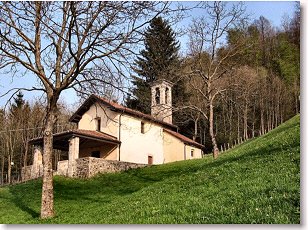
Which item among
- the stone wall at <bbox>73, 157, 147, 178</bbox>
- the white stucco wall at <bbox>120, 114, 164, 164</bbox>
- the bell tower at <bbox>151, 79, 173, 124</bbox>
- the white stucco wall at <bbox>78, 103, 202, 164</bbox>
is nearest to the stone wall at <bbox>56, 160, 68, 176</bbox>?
the stone wall at <bbox>73, 157, 147, 178</bbox>

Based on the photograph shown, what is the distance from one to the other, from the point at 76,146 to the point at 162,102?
6455 millimetres

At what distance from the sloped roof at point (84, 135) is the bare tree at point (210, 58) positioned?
5.97 metres

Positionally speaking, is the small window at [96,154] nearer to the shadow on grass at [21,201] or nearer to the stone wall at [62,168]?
the stone wall at [62,168]

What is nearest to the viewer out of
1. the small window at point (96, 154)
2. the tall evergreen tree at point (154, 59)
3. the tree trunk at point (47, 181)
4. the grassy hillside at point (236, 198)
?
the grassy hillside at point (236, 198)

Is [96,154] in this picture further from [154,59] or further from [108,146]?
[154,59]

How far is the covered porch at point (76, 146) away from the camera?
14860 mm

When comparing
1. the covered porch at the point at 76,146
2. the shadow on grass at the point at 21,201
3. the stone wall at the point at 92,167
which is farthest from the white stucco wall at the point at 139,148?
the shadow on grass at the point at 21,201

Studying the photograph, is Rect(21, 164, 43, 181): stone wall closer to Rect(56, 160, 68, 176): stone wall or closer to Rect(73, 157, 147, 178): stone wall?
Rect(56, 160, 68, 176): stone wall

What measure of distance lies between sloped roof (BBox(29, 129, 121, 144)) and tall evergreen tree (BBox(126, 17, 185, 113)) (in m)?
7.91

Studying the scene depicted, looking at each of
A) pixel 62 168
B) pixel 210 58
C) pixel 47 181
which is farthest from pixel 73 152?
pixel 47 181

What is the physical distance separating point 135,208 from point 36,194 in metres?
6.36

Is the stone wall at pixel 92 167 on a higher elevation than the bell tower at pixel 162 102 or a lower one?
lower

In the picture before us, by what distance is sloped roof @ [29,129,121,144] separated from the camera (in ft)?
51.7

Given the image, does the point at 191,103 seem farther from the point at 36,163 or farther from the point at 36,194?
the point at 36,163
